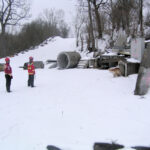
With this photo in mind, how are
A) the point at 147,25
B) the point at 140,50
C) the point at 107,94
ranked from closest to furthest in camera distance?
the point at 107,94 → the point at 140,50 → the point at 147,25

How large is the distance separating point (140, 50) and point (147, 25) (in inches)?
427

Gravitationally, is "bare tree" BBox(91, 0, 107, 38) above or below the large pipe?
above

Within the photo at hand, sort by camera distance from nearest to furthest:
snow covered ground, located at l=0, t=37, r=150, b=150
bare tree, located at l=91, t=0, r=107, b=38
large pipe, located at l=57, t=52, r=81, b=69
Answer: snow covered ground, located at l=0, t=37, r=150, b=150 < large pipe, located at l=57, t=52, r=81, b=69 < bare tree, located at l=91, t=0, r=107, b=38

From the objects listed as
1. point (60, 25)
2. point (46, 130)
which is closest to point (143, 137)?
point (46, 130)

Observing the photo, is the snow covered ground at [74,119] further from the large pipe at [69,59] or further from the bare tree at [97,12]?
the bare tree at [97,12]

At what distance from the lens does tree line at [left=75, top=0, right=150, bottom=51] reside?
55.1 feet

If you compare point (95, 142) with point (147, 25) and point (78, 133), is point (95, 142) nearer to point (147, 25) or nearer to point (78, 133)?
point (78, 133)

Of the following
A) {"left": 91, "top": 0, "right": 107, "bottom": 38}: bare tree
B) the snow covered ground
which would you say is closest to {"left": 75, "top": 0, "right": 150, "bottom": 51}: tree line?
{"left": 91, "top": 0, "right": 107, "bottom": 38}: bare tree

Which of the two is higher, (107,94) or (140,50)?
(140,50)

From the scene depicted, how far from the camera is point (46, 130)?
13.2 ft

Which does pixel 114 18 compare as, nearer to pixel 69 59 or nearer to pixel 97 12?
pixel 97 12

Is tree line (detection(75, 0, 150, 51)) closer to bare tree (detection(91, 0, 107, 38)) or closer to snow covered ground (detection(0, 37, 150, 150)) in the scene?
bare tree (detection(91, 0, 107, 38))

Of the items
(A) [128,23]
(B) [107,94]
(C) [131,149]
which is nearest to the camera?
(C) [131,149]

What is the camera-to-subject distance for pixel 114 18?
1945cm
